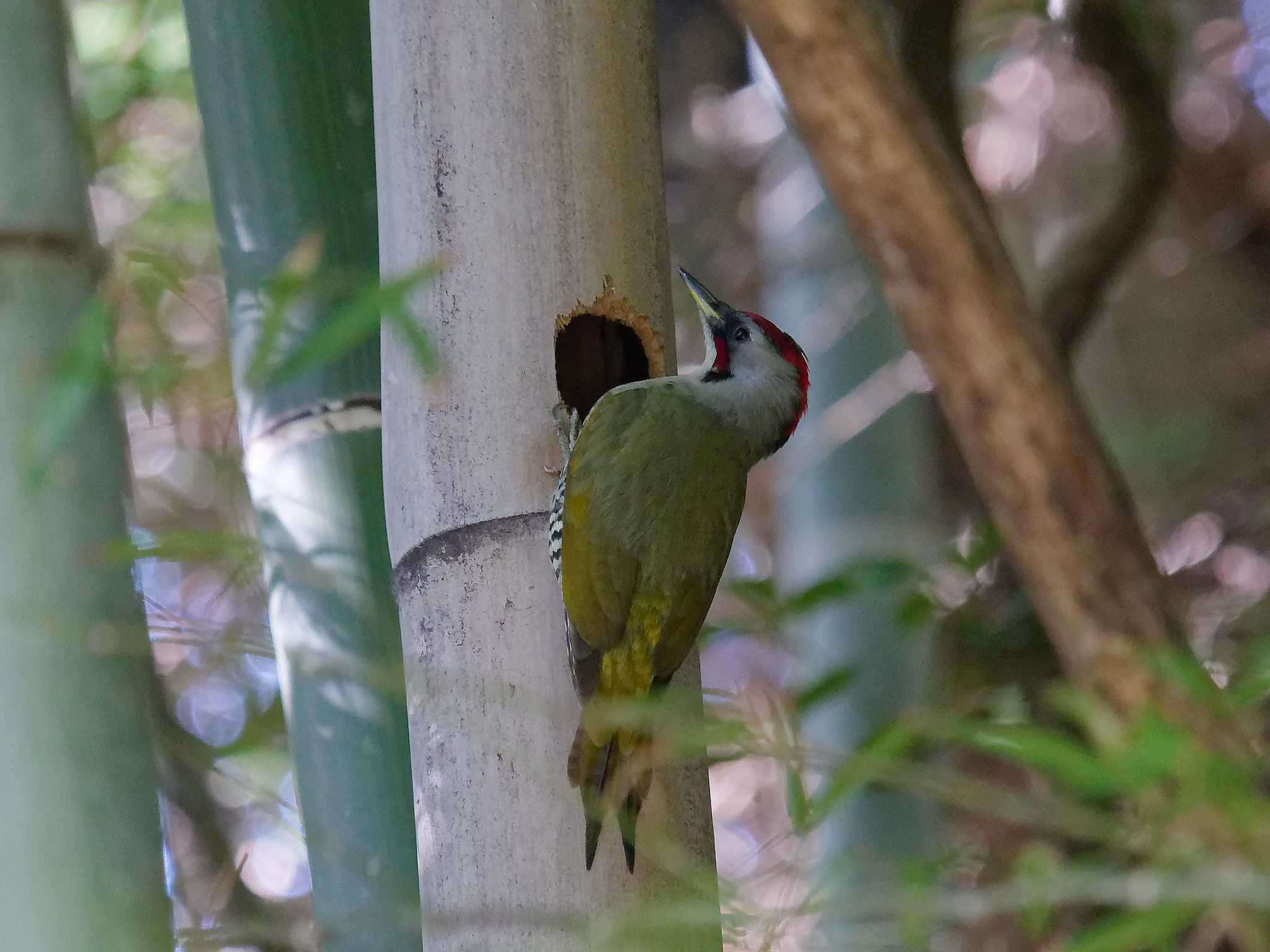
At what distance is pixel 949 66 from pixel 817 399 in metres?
0.61

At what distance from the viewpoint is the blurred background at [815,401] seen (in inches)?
69.9

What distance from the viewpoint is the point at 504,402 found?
1.26 meters

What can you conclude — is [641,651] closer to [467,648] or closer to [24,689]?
[467,648]

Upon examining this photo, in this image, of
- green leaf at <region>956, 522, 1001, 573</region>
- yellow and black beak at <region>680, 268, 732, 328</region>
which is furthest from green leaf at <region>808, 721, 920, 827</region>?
yellow and black beak at <region>680, 268, 732, 328</region>

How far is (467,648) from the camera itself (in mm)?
1170

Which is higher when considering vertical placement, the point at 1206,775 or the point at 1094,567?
the point at 1094,567

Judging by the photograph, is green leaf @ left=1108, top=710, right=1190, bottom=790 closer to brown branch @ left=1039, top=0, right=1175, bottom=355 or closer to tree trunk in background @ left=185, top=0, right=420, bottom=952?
tree trunk in background @ left=185, top=0, right=420, bottom=952

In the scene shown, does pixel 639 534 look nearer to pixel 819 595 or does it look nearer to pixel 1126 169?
pixel 819 595

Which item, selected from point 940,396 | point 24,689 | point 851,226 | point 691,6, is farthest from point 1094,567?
point 691,6

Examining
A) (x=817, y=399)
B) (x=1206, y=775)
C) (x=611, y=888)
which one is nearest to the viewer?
(x=1206, y=775)

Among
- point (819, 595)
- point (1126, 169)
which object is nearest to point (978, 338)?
point (819, 595)

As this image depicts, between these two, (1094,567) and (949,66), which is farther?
(949,66)

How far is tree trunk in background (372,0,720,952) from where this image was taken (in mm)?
1126

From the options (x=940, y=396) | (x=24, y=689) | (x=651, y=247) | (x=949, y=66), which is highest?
(x=949, y=66)
